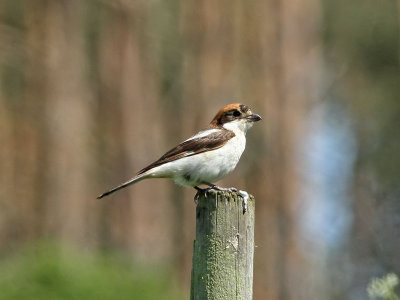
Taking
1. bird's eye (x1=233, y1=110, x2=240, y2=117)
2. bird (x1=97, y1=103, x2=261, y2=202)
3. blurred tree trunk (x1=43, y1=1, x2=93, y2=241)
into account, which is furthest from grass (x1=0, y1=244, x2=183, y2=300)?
blurred tree trunk (x1=43, y1=1, x2=93, y2=241)

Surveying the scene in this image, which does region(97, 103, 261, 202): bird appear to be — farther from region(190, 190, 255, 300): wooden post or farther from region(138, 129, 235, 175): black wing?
region(190, 190, 255, 300): wooden post

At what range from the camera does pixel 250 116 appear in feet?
21.3

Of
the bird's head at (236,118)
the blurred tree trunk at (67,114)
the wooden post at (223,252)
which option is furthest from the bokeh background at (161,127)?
the wooden post at (223,252)

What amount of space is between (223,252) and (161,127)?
8.64 metres

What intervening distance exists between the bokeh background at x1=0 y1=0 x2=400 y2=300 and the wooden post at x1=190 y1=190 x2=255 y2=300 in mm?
6609

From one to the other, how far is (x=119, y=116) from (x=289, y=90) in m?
2.64

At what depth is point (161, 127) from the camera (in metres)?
12.6

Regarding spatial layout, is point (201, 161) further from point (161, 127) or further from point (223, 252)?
point (161, 127)

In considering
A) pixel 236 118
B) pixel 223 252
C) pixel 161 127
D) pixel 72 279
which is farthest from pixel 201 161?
pixel 161 127

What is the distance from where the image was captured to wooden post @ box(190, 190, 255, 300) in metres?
4.04

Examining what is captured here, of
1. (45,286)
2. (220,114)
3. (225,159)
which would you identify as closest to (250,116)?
(220,114)

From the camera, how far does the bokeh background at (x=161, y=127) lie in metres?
11.8

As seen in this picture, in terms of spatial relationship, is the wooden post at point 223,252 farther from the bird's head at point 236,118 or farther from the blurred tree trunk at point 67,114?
the blurred tree trunk at point 67,114

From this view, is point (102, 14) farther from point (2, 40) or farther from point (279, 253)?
point (279, 253)
